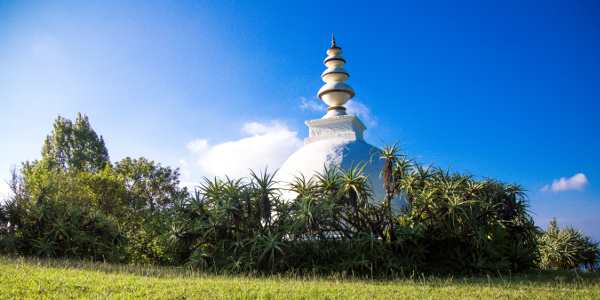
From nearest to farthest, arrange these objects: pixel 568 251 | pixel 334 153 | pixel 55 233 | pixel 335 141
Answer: pixel 55 233
pixel 334 153
pixel 335 141
pixel 568 251

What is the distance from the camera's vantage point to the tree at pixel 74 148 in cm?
3127

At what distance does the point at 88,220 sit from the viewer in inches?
533

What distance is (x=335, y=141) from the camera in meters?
15.0

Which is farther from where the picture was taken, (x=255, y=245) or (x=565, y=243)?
(x=565, y=243)

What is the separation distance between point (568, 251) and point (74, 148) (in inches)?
1231

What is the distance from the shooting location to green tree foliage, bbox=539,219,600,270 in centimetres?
1812

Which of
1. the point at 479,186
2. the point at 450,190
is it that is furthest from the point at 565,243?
the point at 450,190

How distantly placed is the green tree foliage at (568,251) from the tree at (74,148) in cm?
2777

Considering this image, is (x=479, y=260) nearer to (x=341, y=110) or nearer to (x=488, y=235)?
(x=488, y=235)

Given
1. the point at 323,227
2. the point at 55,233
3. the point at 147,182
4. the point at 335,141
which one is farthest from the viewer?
the point at 147,182

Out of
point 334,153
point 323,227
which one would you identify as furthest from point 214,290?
point 334,153

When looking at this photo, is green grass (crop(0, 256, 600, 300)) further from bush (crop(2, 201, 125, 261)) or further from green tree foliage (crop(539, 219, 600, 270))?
green tree foliage (crop(539, 219, 600, 270))

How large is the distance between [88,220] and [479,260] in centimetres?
1136

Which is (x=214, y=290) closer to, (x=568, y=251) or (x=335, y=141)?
(x=335, y=141)
